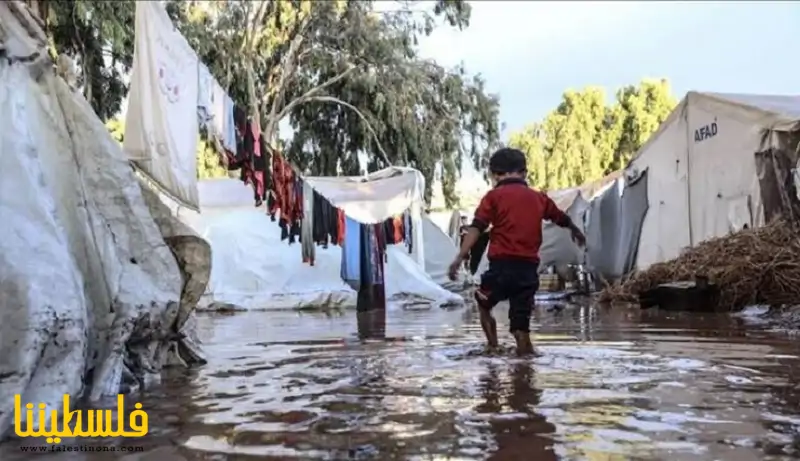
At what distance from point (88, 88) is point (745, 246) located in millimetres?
12580

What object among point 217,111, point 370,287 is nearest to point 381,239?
point 370,287

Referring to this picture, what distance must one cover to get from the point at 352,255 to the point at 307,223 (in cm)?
204

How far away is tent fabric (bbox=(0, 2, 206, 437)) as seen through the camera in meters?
3.22

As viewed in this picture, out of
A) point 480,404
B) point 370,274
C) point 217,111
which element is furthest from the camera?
point 370,274

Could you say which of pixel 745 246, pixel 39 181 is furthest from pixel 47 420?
pixel 745 246

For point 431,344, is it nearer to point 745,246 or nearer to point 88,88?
point 745,246

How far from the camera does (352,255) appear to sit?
1489cm

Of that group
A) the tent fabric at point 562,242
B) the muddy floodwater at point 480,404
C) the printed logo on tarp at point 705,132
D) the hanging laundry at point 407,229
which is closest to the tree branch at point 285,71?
the tent fabric at point 562,242

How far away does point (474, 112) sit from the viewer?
2450 cm

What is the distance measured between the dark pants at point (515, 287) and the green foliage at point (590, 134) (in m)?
27.9

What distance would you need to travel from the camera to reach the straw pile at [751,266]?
968cm

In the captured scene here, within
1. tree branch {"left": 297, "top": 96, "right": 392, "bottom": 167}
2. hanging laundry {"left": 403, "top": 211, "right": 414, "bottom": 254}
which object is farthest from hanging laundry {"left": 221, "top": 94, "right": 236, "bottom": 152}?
tree branch {"left": 297, "top": 96, "right": 392, "bottom": 167}

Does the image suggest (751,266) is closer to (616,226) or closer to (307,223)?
(307,223)

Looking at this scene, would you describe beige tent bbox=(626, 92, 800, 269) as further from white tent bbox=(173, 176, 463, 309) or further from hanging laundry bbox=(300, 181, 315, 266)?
hanging laundry bbox=(300, 181, 315, 266)
